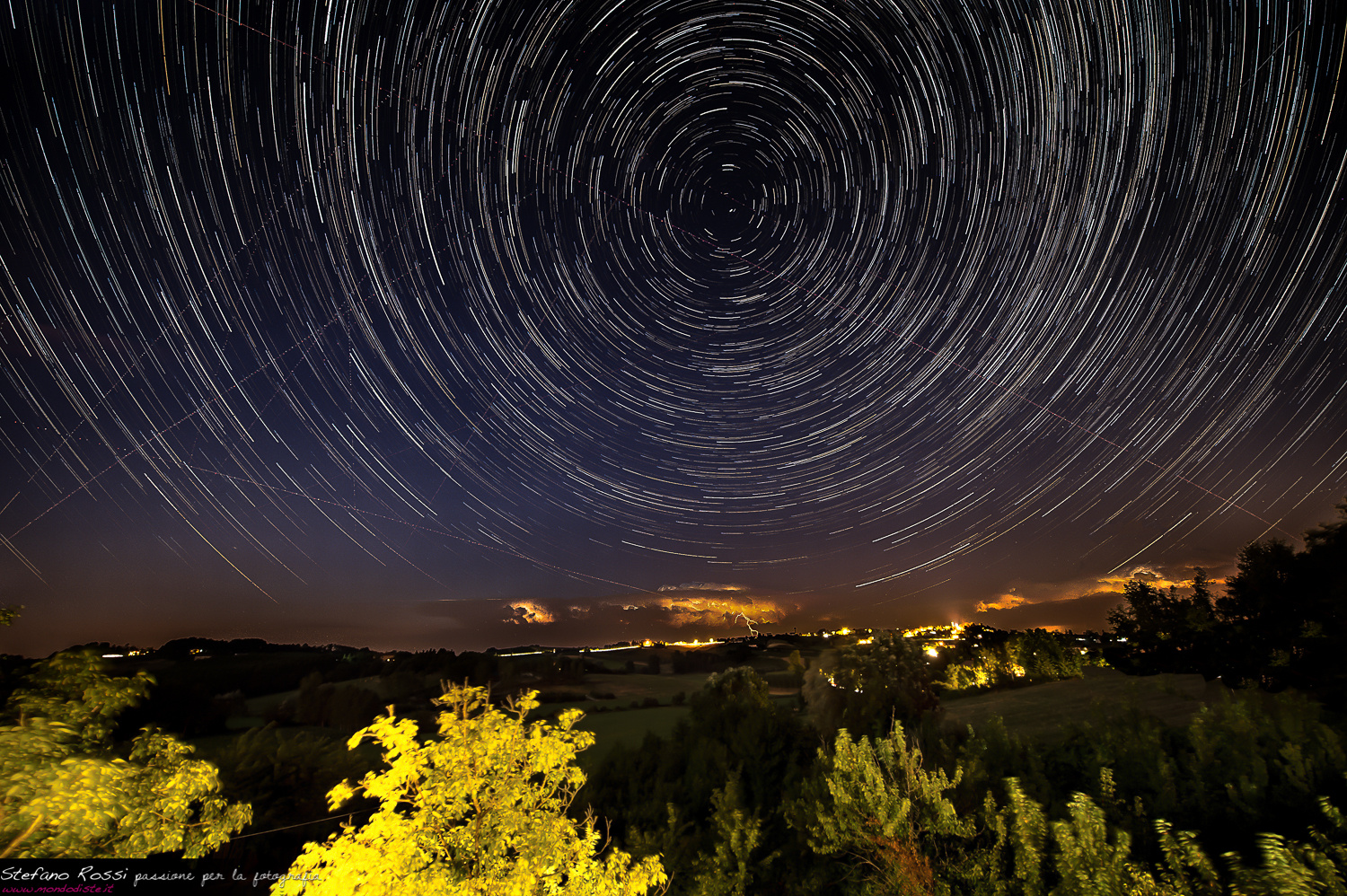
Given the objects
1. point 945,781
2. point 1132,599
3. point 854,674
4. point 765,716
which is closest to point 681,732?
point 765,716

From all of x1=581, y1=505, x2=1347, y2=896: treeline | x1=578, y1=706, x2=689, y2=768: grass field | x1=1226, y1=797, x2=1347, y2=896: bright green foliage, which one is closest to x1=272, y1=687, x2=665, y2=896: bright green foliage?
x1=581, y1=505, x2=1347, y2=896: treeline

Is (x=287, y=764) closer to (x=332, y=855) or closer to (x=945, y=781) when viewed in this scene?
(x=332, y=855)

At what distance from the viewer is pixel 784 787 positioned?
63.5ft

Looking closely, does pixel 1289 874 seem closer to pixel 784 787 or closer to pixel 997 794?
pixel 997 794

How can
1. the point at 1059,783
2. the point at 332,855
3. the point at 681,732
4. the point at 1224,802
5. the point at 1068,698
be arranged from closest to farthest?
the point at 332,855 < the point at 1224,802 < the point at 1059,783 < the point at 681,732 < the point at 1068,698

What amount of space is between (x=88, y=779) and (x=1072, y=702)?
4591 cm

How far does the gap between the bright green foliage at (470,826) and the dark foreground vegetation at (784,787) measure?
41 millimetres

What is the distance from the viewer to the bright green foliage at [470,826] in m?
7.70

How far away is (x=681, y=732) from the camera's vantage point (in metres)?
25.6

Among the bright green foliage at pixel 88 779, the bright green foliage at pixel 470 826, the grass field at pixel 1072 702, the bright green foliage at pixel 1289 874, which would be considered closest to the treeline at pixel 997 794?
Result: the bright green foliage at pixel 1289 874

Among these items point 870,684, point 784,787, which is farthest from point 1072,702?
point 784,787

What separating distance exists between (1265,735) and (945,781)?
9.13 meters

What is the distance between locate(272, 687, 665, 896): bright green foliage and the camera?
7.70 meters

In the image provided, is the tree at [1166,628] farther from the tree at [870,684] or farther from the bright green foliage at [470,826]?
the bright green foliage at [470,826]
